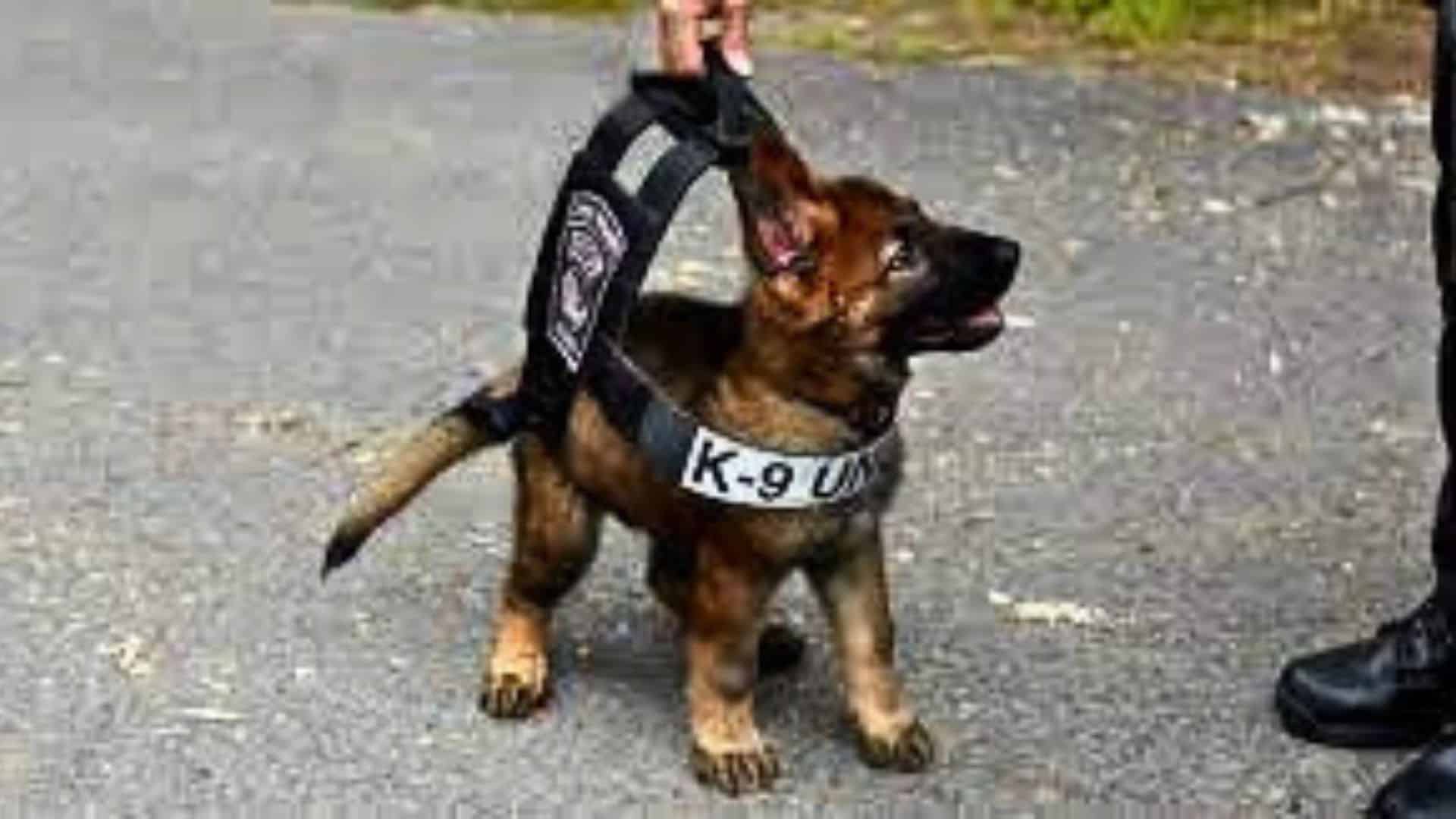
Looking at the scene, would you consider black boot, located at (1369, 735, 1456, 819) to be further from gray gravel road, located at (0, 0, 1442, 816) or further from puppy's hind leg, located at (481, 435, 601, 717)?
puppy's hind leg, located at (481, 435, 601, 717)

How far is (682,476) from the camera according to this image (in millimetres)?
3607

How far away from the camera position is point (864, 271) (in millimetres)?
3502

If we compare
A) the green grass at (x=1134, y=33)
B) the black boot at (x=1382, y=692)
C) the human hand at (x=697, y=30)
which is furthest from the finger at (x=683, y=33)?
the green grass at (x=1134, y=33)

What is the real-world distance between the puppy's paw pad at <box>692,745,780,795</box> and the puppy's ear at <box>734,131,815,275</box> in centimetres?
64

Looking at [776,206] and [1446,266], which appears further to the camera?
[1446,266]

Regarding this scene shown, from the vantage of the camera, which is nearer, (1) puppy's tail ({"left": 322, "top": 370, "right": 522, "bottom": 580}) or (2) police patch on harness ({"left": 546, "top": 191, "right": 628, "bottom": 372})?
(2) police patch on harness ({"left": 546, "top": 191, "right": 628, "bottom": 372})

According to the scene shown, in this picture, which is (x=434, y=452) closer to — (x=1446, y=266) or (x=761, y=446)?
(x=761, y=446)

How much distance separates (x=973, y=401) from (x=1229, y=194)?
4.20ft

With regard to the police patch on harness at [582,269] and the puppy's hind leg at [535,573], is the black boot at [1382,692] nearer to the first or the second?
the puppy's hind leg at [535,573]

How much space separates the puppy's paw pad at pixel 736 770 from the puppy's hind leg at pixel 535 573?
0.92 ft

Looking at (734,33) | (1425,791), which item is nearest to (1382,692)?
(1425,791)

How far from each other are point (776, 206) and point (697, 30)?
1.00ft

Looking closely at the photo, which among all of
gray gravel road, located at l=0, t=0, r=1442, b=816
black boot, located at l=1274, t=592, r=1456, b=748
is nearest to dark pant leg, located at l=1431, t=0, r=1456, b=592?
black boot, located at l=1274, t=592, r=1456, b=748

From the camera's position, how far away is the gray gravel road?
12.9 feet
